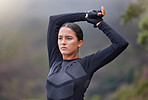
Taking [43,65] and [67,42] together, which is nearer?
[67,42]

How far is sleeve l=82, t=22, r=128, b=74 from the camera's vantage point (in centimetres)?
206

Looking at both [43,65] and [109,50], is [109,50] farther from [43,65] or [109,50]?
Answer: [43,65]

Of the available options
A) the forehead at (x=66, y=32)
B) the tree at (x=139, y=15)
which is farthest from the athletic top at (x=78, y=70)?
the tree at (x=139, y=15)

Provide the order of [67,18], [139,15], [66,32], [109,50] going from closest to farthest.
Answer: [109,50], [66,32], [67,18], [139,15]

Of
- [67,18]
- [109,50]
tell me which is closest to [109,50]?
[109,50]

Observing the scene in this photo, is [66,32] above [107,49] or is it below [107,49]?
above

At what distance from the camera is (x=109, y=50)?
207 centimetres

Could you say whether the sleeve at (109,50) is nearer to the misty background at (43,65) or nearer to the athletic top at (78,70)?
the athletic top at (78,70)

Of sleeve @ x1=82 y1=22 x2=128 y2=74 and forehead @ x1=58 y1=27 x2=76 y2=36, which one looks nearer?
sleeve @ x1=82 y1=22 x2=128 y2=74

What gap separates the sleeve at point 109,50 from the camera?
2064 millimetres

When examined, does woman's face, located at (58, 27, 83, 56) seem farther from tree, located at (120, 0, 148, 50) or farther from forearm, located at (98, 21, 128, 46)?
tree, located at (120, 0, 148, 50)

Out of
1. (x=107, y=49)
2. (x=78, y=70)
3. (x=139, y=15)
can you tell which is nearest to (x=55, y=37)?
(x=78, y=70)

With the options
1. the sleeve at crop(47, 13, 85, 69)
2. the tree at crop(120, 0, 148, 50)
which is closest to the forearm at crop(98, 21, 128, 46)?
the sleeve at crop(47, 13, 85, 69)

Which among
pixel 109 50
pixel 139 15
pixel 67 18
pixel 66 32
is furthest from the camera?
pixel 139 15
